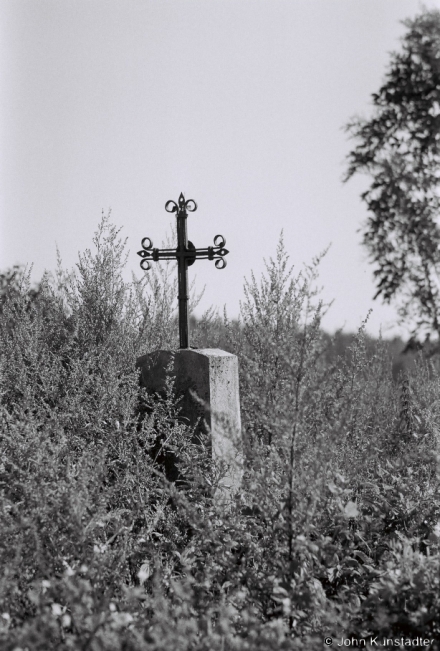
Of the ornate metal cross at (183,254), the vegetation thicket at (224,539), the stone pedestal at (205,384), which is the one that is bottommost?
the vegetation thicket at (224,539)

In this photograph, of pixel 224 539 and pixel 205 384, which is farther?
pixel 205 384

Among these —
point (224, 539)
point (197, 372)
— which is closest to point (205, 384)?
point (197, 372)

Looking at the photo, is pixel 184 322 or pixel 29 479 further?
pixel 184 322

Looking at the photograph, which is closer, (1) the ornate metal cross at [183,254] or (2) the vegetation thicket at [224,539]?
(2) the vegetation thicket at [224,539]

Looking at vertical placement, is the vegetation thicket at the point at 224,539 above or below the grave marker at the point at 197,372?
below

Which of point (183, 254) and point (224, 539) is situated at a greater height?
point (183, 254)

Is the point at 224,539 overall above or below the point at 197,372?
below

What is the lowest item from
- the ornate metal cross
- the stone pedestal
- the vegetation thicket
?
the vegetation thicket

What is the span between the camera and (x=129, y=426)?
382 cm

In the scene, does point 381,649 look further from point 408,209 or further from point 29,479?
point 408,209

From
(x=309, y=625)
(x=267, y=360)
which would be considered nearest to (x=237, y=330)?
(x=267, y=360)

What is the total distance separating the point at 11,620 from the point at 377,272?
2776mm

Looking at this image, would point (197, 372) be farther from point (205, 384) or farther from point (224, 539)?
point (224, 539)

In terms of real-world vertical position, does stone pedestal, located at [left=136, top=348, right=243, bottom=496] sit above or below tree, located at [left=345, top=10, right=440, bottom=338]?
below
